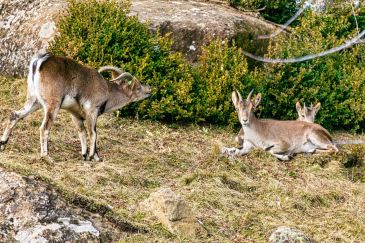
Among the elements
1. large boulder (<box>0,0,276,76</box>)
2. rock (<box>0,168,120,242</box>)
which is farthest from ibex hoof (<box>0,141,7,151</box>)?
large boulder (<box>0,0,276,76</box>)

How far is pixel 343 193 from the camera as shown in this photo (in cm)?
1022

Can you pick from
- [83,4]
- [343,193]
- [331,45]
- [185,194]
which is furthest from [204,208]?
[331,45]

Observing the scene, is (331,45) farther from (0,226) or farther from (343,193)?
(0,226)

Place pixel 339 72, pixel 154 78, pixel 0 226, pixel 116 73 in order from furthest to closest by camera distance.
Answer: pixel 339 72 → pixel 154 78 → pixel 116 73 → pixel 0 226

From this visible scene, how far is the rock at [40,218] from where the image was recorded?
269 inches

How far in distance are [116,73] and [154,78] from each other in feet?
3.65

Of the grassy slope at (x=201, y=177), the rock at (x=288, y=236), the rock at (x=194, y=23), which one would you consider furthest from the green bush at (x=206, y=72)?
the rock at (x=288, y=236)

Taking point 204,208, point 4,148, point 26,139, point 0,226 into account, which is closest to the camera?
point 0,226

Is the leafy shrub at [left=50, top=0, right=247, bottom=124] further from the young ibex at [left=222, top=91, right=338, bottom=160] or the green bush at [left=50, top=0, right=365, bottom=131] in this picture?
the young ibex at [left=222, top=91, right=338, bottom=160]

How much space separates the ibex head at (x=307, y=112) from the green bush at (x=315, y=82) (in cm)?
54

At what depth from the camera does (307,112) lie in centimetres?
1291

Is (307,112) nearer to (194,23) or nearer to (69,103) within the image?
(194,23)

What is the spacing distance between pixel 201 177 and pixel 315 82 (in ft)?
15.0

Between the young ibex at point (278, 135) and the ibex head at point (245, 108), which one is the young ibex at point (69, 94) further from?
the young ibex at point (278, 135)
